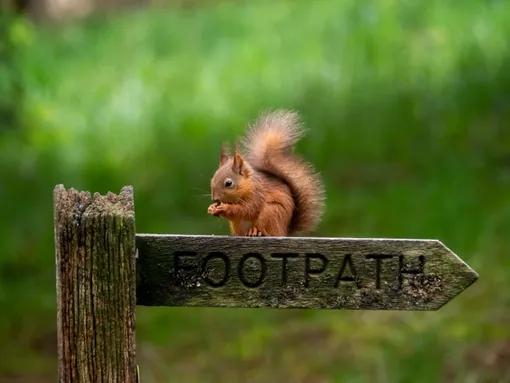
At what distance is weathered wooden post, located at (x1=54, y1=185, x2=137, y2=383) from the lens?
2072 millimetres

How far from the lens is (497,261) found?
4770 millimetres

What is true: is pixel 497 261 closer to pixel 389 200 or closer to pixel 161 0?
pixel 389 200

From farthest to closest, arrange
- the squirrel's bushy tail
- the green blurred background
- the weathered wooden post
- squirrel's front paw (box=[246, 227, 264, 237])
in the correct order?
the green blurred background, the squirrel's bushy tail, squirrel's front paw (box=[246, 227, 264, 237]), the weathered wooden post

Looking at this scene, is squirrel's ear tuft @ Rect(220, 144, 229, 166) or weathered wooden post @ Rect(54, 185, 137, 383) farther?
squirrel's ear tuft @ Rect(220, 144, 229, 166)

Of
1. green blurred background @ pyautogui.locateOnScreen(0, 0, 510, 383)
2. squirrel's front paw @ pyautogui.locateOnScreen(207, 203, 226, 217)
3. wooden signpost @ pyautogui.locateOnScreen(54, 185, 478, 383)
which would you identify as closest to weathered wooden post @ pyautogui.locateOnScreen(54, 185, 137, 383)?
wooden signpost @ pyautogui.locateOnScreen(54, 185, 478, 383)

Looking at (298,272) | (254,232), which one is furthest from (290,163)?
(298,272)

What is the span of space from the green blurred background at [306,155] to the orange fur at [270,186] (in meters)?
0.90

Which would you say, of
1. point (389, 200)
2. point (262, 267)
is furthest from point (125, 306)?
point (389, 200)

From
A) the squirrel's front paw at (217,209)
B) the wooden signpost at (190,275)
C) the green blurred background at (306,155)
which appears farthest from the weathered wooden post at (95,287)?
the green blurred background at (306,155)

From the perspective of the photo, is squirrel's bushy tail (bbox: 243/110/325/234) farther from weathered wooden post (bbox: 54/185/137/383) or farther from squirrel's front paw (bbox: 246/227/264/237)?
weathered wooden post (bbox: 54/185/137/383)

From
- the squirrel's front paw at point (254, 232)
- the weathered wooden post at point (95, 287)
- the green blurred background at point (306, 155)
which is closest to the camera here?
the weathered wooden post at point (95, 287)

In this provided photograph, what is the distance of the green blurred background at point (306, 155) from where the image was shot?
14.6ft

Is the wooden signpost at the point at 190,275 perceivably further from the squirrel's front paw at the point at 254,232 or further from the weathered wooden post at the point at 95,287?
the squirrel's front paw at the point at 254,232

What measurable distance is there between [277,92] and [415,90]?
Answer: 0.98m
